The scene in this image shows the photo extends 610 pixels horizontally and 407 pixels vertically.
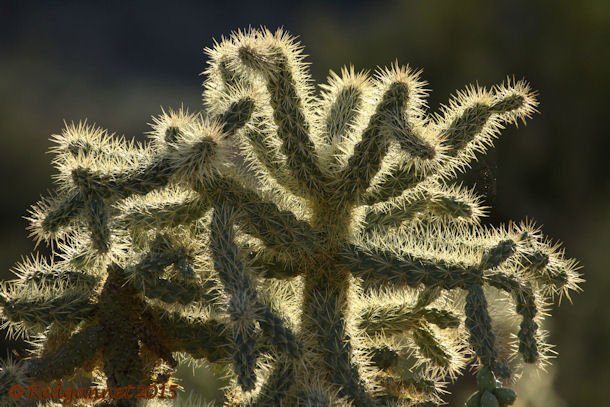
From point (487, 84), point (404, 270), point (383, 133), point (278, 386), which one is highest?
point (487, 84)

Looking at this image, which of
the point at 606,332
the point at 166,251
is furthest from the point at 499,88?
the point at 606,332

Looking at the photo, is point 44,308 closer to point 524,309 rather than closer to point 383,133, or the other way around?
point 383,133

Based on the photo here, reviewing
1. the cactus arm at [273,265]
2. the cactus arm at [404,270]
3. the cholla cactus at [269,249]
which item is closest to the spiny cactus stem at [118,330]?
the cholla cactus at [269,249]

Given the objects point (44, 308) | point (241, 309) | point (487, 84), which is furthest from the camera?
point (487, 84)

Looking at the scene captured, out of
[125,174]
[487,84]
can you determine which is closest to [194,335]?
[125,174]

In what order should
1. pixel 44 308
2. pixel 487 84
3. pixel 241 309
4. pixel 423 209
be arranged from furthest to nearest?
1. pixel 487 84
2. pixel 423 209
3. pixel 44 308
4. pixel 241 309

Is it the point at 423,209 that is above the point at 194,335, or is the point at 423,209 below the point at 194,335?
above

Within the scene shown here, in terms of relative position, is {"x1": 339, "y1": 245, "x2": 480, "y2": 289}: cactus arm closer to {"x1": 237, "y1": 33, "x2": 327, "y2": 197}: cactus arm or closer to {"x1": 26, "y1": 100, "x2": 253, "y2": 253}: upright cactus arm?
{"x1": 237, "y1": 33, "x2": 327, "y2": 197}: cactus arm
